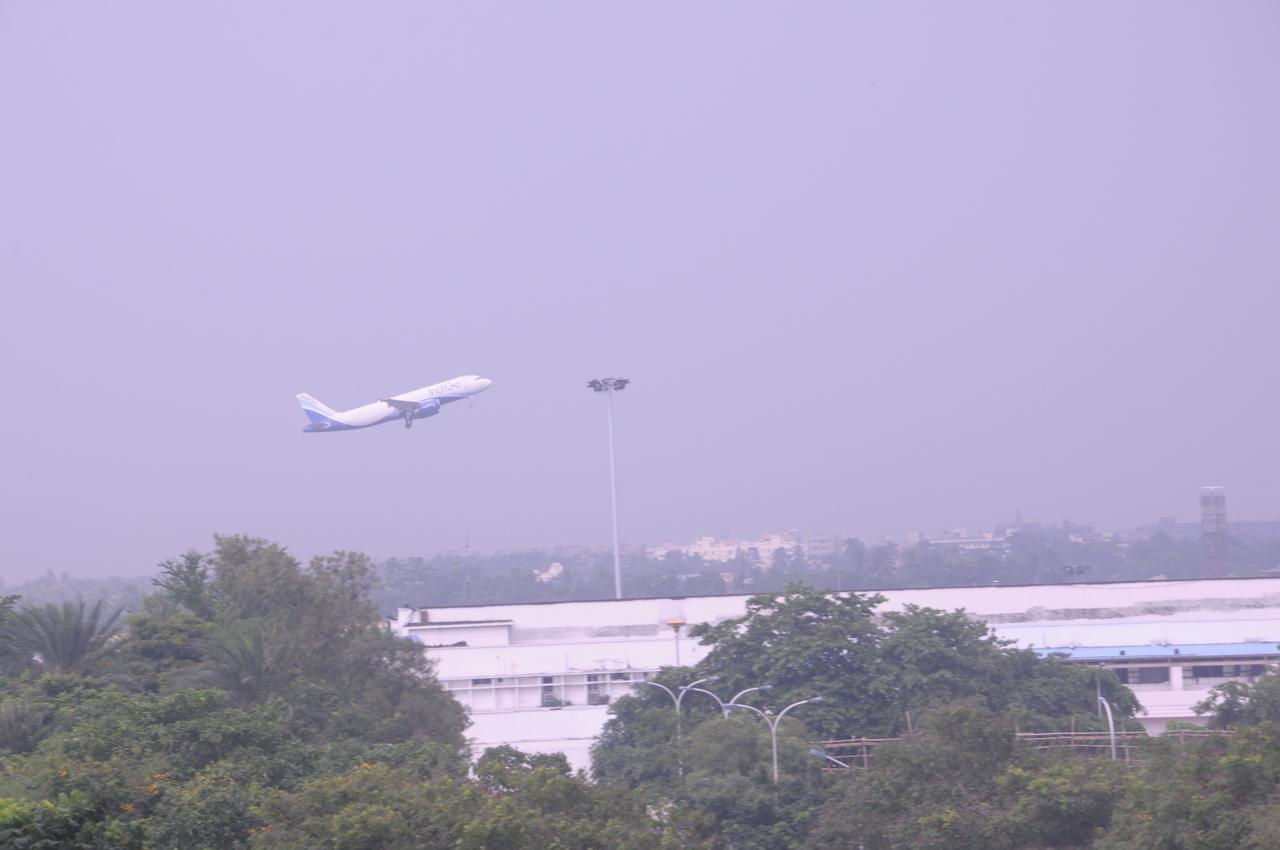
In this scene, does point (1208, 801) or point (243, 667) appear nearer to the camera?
point (1208, 801)

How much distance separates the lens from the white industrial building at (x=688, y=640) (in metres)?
54.2

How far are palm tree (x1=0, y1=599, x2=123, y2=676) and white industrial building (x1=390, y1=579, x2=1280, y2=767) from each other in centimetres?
1725

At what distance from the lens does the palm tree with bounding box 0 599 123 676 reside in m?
32.7

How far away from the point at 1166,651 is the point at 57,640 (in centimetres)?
4584

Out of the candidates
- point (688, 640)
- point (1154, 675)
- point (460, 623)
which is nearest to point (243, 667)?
point (460, 623)

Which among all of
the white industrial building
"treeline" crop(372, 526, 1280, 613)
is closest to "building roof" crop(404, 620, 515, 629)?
the white industrial building

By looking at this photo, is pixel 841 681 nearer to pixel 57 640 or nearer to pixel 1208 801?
pixel 1208 801

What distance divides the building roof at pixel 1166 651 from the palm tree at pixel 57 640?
3930 cm

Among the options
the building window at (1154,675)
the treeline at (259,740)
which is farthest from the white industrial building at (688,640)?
the treeline at (259,740)

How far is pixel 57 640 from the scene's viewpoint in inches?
1286

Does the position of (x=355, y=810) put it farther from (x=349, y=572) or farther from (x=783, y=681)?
(x=783, y=681)

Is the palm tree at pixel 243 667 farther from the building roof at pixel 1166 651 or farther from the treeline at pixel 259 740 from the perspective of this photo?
the building roof at pixel 1166 651

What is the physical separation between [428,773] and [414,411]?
42744mm

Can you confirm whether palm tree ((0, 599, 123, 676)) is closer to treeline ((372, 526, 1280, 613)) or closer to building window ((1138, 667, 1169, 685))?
building window ((1138, 667, 1169, 685))
